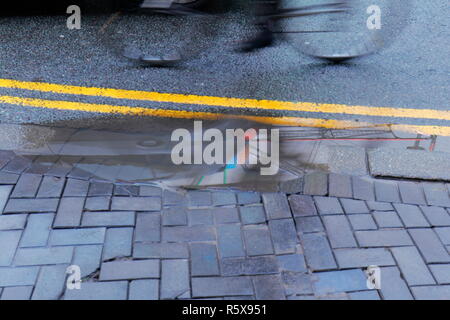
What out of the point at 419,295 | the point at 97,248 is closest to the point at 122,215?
the point at 97,248

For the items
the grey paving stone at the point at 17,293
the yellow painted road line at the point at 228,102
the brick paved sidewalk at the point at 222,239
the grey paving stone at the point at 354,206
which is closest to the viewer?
the grey paving stone at the point at 17,293

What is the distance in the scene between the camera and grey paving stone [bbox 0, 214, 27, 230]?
251 centimetres

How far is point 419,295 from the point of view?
90.7 inches

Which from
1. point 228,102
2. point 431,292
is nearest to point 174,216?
point 228,102

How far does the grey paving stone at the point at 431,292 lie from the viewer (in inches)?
90.5

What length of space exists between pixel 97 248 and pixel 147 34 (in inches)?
106

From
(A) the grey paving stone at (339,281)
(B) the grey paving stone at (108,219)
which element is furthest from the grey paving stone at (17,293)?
(A) the grey paving stone at (339,281)

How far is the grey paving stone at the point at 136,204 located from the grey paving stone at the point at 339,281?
1020 mm

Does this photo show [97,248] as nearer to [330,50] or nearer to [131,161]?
[131,161]

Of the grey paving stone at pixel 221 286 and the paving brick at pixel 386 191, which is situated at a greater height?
the paving brick at pixel 386 191

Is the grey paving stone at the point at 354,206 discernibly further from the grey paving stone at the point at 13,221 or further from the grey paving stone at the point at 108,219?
the grey paving stone at the point at 13,221

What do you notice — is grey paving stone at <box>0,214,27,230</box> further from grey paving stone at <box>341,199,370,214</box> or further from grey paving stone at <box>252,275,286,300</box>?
grey paving stone at <box>341,199,370,214</box>

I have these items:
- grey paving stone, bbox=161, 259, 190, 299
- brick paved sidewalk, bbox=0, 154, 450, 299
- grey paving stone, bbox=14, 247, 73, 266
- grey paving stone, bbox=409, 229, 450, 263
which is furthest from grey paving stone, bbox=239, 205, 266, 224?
grey paving stone, bbox=14, 247, 73, 266
